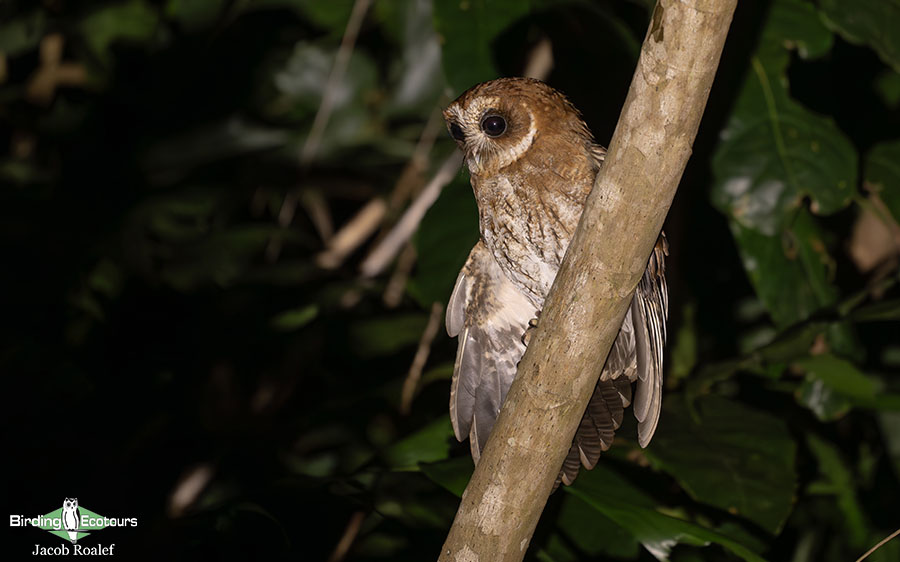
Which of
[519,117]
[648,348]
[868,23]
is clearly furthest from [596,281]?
[868,23]

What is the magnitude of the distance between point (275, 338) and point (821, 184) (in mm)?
1624

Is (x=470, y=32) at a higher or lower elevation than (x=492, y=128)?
higher

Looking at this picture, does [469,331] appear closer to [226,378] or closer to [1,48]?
[226,378]

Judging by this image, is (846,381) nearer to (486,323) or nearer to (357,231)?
(486,323)

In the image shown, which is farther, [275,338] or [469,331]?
[275,338]

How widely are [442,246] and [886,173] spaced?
131 centimetres

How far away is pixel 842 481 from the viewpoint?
2.51 meters

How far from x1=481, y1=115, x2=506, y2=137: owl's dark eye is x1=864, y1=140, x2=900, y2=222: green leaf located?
1.29 meters

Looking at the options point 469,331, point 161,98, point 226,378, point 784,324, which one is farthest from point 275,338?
point 784,324

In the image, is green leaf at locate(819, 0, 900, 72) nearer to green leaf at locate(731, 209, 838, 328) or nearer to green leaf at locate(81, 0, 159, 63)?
green leaf at locate(731, 209, 838, 328)

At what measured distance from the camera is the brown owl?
1.65 m

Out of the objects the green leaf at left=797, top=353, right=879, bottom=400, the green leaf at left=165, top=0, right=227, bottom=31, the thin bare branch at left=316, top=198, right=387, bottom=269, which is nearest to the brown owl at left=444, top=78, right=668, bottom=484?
the green leaf at left=797, top=353, right=879, bottom=400

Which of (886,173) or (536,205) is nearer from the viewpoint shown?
(536,205)

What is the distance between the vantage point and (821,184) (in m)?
2.17
